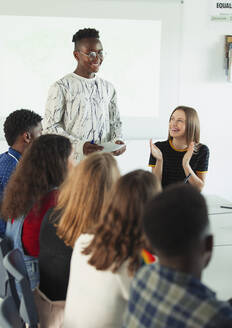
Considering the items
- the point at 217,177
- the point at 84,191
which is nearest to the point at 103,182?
the point at 84,191

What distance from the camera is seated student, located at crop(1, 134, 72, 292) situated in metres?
1.58

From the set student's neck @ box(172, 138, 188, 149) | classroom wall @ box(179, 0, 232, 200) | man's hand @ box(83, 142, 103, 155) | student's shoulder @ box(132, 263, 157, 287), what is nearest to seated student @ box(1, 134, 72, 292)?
student's shoulder @ box(132, 263, 157, 287)

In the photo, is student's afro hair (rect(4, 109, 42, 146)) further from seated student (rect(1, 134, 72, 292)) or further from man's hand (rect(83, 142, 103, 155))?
seated student (rect(1, 134, 72, 292))

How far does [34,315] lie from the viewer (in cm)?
131

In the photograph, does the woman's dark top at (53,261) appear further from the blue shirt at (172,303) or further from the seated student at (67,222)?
the blue shirt at (172,303)

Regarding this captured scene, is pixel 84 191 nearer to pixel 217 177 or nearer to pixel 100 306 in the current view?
pixel 100 306

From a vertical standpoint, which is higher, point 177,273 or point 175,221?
point 175,221

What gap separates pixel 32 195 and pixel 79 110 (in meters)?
1.23

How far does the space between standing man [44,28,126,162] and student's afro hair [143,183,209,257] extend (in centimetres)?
170

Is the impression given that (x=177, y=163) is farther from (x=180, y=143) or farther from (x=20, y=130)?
(x=20, y=130)

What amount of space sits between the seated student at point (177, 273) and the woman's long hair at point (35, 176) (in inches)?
30.8

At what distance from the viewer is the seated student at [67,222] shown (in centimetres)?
134

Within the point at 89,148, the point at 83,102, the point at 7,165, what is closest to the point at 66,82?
the point at 83,102

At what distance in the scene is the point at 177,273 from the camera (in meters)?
0.86
